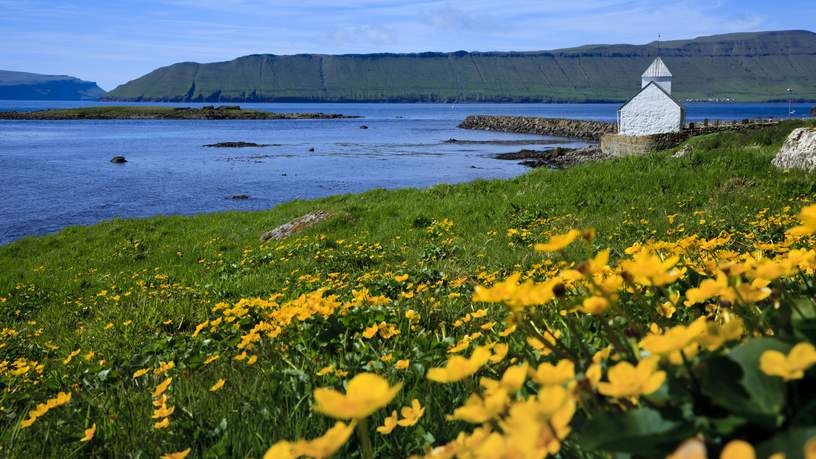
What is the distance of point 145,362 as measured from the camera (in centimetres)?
370

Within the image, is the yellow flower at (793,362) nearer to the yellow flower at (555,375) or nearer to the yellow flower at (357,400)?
the yellow flower at (555,375)

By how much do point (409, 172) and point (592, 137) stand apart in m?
36.0

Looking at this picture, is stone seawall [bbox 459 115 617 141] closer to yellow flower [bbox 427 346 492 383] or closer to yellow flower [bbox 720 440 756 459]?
yellow flower [bbox 427 346 492 383]

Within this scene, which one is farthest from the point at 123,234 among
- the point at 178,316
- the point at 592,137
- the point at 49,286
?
the point at 592,137

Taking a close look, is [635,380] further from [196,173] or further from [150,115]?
[150,115]

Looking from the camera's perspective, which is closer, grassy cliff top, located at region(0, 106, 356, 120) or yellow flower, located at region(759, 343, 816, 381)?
yellow flower, located at region(759, 343, 816, 381)

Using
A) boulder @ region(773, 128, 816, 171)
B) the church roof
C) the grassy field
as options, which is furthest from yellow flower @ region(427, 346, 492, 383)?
the church roof

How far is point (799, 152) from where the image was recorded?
1100 centimetres

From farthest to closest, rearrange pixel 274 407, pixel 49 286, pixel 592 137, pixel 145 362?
pixel 592 137 < pixel 49 286 < pixel 145 362 < pixel 274 407

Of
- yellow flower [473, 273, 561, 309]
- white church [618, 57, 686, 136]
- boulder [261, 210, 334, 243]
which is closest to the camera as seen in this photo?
yellow flower [473, 273, 561, 309]

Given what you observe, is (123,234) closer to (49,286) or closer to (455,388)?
(49,286)

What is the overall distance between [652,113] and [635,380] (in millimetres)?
39952

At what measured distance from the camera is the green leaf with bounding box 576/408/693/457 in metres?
0.83

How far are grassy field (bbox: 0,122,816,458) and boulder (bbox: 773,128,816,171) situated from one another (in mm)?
350
